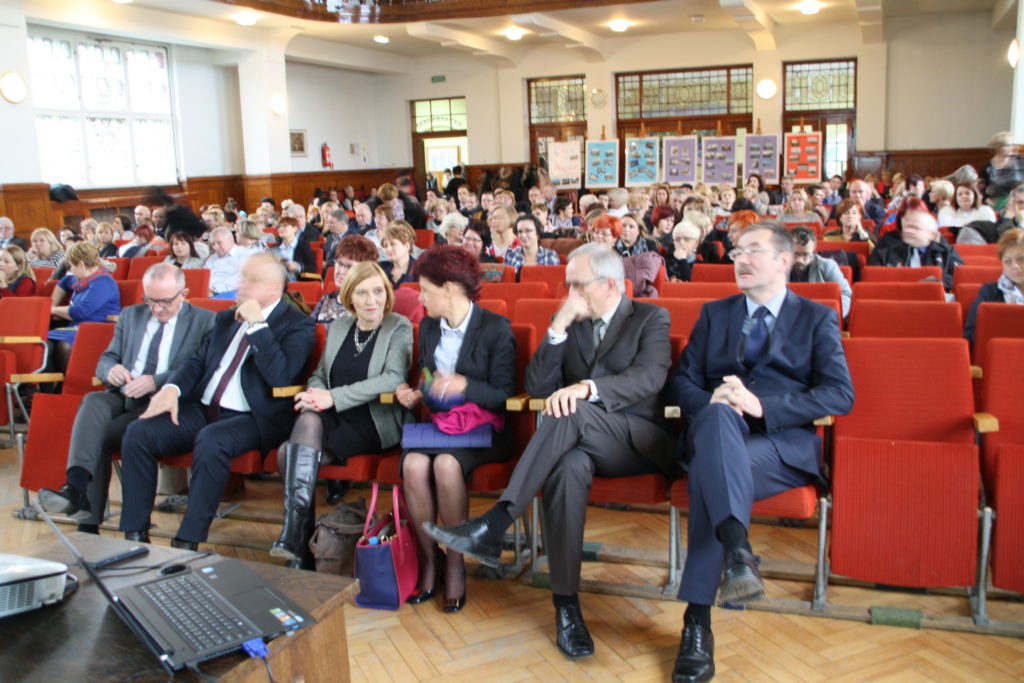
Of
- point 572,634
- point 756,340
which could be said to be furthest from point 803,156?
point 572,634

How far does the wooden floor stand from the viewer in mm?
2656

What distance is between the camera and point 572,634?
2.80m

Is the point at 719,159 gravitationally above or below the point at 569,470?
above

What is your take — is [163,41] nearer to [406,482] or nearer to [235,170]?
[235,170]

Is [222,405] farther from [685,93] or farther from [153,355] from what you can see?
[685,93]

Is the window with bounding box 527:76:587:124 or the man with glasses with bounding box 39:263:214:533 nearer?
the man with glasses with bounding box 39:263:214:533

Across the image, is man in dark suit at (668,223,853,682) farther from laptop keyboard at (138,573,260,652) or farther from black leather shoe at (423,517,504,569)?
laptop keyboard at (138,573,260,652)

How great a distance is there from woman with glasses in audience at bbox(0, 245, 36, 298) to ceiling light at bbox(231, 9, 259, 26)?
798cm

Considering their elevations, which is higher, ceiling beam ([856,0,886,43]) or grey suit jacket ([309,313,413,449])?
ceiling beam ([856,0,886,43])

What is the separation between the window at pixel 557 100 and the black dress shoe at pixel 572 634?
15.8 metres

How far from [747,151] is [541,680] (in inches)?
474

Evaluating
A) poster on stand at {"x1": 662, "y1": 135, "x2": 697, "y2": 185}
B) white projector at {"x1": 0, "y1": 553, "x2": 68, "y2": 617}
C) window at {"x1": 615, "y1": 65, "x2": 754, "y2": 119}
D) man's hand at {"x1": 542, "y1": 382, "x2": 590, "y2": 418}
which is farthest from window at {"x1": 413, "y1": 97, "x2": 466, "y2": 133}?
white projector at {"x1": 0, "y1": 553, "x2": 68, "y2": 617}

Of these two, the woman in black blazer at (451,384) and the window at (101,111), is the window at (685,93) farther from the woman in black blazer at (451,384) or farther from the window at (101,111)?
the woman in black blazer at (451,384)

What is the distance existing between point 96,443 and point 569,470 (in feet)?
6.90
